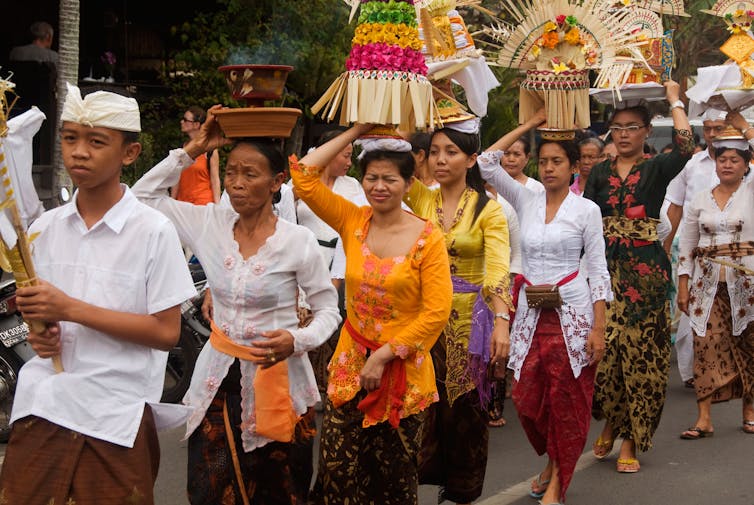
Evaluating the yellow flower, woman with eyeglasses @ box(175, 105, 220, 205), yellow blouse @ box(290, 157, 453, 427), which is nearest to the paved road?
yellow blouse @ box(290, 157, 453, 427)

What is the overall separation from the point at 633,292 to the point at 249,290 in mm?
3475

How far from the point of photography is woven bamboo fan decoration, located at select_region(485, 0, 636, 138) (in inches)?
238

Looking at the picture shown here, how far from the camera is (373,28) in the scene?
16.4 ft

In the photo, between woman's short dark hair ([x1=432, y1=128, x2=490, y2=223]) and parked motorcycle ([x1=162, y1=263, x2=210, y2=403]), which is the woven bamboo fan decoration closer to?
woman's short dark hair ([x1=432, y1=128, x2=490, y2=223])

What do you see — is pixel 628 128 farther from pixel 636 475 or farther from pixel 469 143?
pixel 636 475

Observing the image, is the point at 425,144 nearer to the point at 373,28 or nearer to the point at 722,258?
the point at 373,28

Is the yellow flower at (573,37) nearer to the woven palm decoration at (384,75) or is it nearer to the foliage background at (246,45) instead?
the woven palm decoration at (384,75)

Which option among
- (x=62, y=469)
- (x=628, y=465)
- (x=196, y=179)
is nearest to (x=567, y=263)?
(x=628, y=465)

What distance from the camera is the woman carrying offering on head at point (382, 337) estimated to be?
4.84 m

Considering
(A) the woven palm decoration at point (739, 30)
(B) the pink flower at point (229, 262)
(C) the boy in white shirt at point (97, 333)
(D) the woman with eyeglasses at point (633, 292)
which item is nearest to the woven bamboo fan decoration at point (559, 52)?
(D) the woman with eyeglasses at point (633, 292)

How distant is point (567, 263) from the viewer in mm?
6445

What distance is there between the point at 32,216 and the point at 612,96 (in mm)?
3891

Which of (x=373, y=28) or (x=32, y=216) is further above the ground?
(x=373, y=28)

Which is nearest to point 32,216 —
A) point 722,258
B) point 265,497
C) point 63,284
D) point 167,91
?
point 63,284
